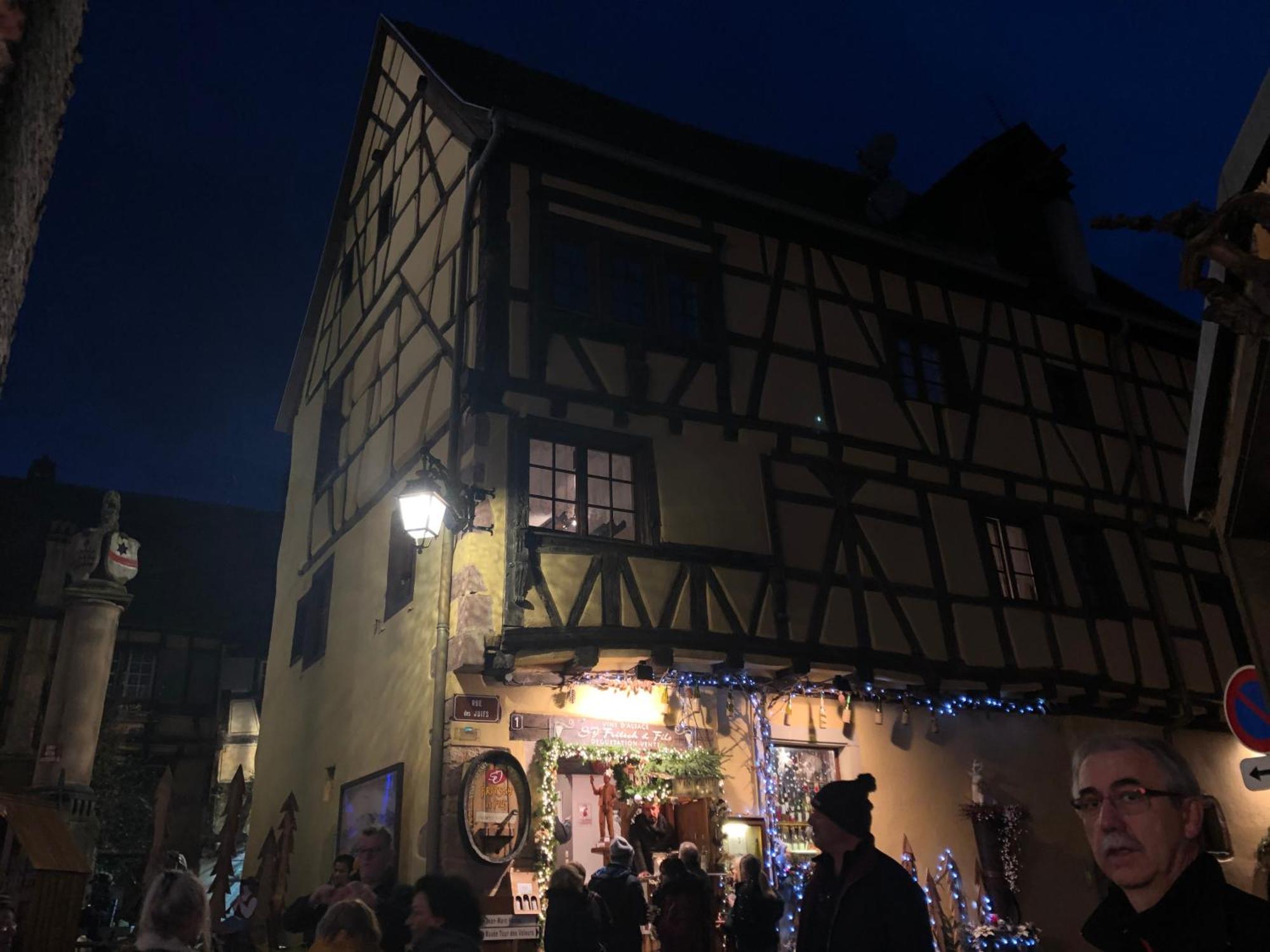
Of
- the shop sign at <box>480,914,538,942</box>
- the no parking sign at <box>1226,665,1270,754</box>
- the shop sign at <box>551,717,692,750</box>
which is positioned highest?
the shop sign at <box>551,717,692,750</box>

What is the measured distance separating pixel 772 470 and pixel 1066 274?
7277 mm

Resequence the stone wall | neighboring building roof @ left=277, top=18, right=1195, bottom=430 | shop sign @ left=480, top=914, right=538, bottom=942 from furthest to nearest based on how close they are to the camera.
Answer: neighboring building roof @ left=277, top=18, right=1195, bottom=430 → shop sign @ left=480, top=914, right=538, bottom=942 → the stone wall

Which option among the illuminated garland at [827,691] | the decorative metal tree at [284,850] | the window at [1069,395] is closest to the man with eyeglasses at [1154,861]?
the illuminated garland at [827,691]

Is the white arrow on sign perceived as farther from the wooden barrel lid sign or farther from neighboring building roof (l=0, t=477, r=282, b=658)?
neighboring building roof (l=0, t=477, r=282, b=658)

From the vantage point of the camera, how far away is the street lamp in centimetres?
865

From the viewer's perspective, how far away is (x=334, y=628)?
12.3m

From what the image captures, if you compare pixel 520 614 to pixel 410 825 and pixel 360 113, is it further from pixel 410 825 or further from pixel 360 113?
pixel 360 113

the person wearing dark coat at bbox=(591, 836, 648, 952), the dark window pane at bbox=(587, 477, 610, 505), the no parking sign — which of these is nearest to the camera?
the no parking sign

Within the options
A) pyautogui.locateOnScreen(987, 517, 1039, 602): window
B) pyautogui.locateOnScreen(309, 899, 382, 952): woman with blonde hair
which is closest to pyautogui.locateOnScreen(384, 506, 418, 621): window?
pyautogui.locateOnScreen(309, 899, 382, 952): woman with blonde hair

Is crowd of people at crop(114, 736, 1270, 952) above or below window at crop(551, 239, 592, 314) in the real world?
below

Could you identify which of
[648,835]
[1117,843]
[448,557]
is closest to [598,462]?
[448,557]

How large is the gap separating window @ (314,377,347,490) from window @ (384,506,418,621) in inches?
137

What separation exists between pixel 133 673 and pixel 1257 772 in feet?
90.5

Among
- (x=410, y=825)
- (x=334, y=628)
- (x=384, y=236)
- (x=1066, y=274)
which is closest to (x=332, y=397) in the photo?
(x=384, y=236)
